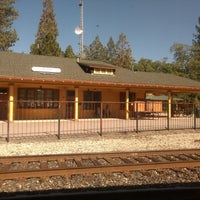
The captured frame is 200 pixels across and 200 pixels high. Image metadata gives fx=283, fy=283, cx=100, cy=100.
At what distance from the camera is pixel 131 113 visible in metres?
23.7

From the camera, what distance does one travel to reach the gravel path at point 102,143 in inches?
409

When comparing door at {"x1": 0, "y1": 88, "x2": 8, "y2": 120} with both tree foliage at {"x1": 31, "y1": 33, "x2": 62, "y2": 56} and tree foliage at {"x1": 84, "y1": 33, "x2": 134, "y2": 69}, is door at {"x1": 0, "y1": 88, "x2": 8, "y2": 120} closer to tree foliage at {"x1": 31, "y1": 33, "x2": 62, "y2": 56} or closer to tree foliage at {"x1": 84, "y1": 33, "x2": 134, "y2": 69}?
tree foliage at {"x1": 31, "y1": 33, "x2": 62, "y2": 56}

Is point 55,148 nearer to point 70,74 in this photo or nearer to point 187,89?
point 70,74

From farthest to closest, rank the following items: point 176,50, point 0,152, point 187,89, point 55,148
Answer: point 176,50 → point 187,89 → point 55,148 → point 0,152

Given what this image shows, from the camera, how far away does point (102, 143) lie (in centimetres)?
1178

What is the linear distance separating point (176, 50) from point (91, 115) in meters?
41.8

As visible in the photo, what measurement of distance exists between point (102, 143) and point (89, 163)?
3409 mm

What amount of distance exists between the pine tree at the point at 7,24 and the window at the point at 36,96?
3091 centimetres

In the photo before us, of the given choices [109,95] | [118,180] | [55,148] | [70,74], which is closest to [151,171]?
[118,180]

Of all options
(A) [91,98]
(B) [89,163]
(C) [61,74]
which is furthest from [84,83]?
(B) [89,163]

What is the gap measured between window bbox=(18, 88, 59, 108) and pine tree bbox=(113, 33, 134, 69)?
52566 millimetres

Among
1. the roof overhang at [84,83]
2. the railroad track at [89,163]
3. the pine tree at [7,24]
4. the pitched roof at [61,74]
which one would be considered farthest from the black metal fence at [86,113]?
the pine tree at [7,24]

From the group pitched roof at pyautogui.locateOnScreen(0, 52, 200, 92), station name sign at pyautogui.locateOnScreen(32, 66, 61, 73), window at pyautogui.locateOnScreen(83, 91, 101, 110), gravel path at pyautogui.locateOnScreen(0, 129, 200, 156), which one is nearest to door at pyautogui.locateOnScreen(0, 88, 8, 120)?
pitched roof at pyautogui.locateOnScreen(0, 52, 200, 92)

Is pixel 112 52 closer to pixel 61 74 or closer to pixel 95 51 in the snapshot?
pixel 95 51
